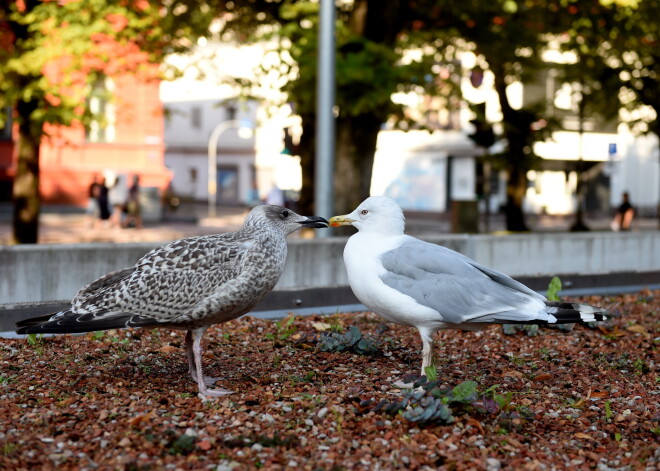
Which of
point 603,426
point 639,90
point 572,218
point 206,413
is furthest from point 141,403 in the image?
point 572,218

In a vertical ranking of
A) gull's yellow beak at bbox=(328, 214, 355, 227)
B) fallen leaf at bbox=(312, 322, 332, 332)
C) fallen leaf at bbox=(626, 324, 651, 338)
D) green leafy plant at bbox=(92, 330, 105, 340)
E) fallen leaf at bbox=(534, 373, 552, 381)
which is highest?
gull's yellow beak at bbox=(328, 214, 355, 227)

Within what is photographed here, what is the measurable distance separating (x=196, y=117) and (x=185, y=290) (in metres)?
76.5

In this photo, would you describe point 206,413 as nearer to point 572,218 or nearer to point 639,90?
point 639,90

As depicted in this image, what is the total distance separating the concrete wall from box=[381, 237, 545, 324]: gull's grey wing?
222 inches

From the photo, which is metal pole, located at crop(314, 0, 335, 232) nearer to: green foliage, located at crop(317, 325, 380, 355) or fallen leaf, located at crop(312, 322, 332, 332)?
fallen leaf, located at crop(312, 322, 332, 332)

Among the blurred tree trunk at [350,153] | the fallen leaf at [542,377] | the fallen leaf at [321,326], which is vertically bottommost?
the fallen leaf at [542,377]

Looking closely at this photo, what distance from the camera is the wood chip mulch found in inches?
195

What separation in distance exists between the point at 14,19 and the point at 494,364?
14.6 m

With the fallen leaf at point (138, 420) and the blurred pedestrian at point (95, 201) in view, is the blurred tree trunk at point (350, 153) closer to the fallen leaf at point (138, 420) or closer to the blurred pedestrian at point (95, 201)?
the fallen leaf at point (138, 420)

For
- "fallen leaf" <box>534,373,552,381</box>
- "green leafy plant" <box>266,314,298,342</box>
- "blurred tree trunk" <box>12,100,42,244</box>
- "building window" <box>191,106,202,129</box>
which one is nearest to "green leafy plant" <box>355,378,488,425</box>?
"fallen leaf" <box>534,373,552,381</box>

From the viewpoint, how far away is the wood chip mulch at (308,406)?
16.3 feet

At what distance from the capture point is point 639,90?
98.2ft

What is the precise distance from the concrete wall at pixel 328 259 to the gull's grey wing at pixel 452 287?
5.64 metres

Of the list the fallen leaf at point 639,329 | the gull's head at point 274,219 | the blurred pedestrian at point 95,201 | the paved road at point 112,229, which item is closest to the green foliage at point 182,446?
the gull's head at point 274,219
